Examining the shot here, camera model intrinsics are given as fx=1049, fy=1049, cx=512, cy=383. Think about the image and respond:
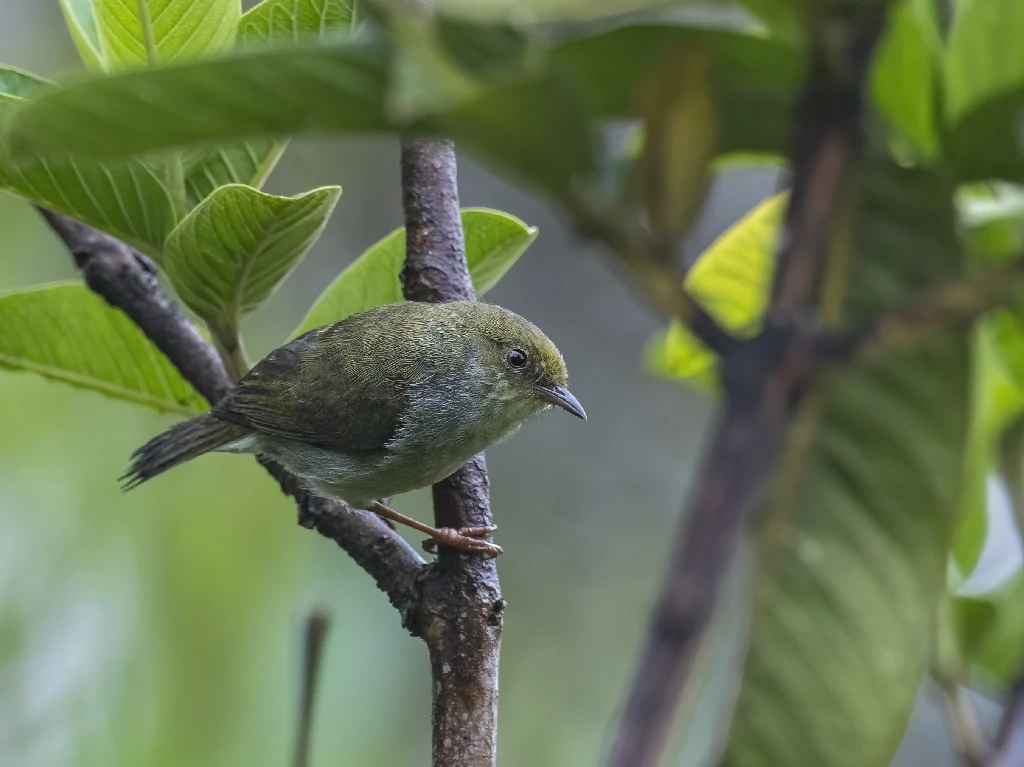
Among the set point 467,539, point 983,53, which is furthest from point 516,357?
point 983,53

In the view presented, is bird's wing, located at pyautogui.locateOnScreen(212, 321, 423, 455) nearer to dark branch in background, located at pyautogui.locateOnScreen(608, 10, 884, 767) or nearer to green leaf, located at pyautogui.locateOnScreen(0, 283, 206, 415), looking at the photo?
green leaf, located at pyautogui.locateOnScreen(0, 283, 206, 415)

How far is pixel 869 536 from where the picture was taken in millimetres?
639

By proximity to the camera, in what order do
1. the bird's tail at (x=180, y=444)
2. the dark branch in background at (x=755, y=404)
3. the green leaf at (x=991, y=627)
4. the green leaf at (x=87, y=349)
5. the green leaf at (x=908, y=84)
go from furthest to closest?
the bird's tail at (x=180, y=444), the green leaf at (x=87, y=349), the green leaf at (x=991, y=627), the green leaf at (x=908, y=84), the dark branch in background at (x=755, y=404)

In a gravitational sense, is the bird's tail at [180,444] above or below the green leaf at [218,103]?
below

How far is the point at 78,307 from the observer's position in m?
1.98

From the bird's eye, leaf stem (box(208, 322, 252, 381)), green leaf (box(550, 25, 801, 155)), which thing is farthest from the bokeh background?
green leaf (box(550, 25, 801, 155))

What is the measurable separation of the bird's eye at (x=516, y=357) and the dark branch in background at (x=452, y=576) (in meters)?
1.02

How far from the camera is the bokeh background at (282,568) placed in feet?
13.3

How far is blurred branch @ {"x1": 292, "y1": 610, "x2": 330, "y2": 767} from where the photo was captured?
1057mm

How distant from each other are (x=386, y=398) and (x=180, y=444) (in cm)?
60

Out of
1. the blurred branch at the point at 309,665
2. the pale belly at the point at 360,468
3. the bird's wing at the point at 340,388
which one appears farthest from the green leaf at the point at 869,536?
the bird's wing at the point at 340,388

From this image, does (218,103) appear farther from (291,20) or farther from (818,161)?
(291,20)

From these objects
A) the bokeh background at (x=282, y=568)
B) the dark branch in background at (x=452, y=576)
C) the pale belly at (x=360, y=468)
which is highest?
the dark branch in background at (x=452, y=576)

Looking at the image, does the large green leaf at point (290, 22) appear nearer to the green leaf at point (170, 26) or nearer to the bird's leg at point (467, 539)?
the green leaf at point (170, 26)
